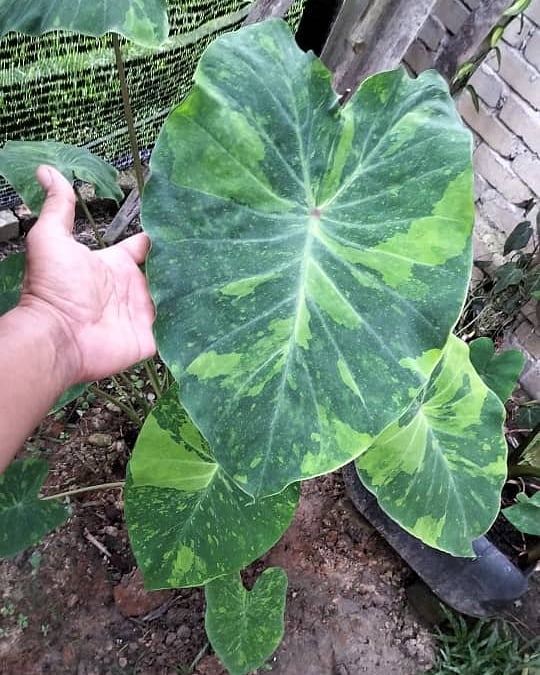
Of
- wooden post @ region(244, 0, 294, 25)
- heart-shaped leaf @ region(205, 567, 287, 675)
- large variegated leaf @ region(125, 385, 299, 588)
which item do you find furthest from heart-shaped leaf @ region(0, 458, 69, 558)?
wooden post @ region(244, 0, 294, 25)

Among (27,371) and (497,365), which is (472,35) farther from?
(27,371)

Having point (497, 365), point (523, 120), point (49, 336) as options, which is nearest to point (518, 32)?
point (523, 120)

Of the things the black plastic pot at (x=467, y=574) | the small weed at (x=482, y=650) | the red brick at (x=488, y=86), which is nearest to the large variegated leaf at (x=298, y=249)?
the black plastic pot at (x=467, y=574)

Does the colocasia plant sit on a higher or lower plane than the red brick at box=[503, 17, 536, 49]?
lower

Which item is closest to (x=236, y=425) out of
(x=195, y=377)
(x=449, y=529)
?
(x=195, y=377)

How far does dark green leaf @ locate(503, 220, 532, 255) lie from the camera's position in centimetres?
171

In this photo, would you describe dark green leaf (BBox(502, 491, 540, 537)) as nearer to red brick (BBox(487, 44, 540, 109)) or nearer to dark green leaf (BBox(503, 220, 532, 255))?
dark green leaf (BBox(503, 220, 532, 255))

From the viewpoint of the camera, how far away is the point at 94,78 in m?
1.59

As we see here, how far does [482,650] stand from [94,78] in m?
1.66

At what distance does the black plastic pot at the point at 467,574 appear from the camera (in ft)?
4.54

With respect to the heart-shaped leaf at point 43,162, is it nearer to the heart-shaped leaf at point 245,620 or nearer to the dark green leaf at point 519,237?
the heart-shaped leaf at point 245,620

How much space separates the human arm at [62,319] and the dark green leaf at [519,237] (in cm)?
112

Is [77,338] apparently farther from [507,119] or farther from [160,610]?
[507,119]

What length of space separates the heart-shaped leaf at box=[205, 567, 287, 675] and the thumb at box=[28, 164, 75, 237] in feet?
2.44
